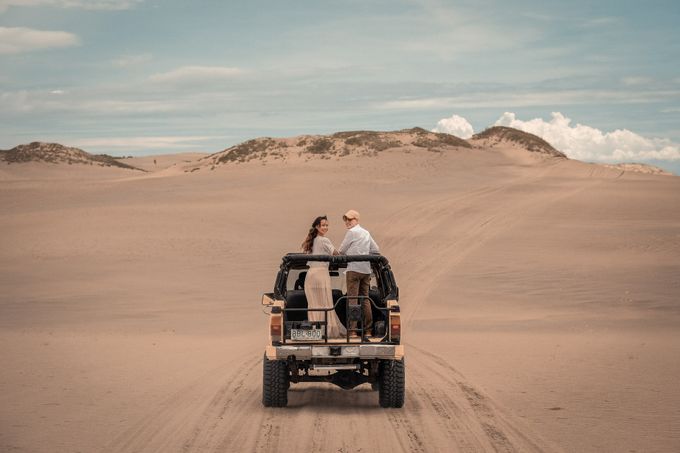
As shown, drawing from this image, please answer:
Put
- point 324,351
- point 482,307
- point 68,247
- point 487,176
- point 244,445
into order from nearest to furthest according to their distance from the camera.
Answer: point 244,445 < point 324,351 < point 482,307 < point 68,247 < point 487,176

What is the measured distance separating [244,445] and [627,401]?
4.75 m

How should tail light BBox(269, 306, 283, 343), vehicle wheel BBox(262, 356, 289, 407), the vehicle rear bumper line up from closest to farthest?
1. the vehicle rear bumper
2. tail light BBox(269, 306, 283, 343)
3. vehicle wheel BBox(262, 356, 289, 407)

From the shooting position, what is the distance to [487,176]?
49.2m

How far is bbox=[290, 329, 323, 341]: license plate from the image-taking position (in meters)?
9.58

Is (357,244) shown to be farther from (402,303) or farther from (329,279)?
(402,303)

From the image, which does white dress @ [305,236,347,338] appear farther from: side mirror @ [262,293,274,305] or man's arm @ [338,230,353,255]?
man's arm @ [338,230,353,255]

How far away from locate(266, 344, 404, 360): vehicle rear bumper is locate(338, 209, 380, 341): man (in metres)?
0.19

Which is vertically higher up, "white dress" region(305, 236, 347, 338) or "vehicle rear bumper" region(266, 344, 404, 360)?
"white dress" region(305, 236, 347, 338)

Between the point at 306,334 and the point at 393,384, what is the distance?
1.10 m

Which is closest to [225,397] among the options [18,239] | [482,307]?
[482,307]

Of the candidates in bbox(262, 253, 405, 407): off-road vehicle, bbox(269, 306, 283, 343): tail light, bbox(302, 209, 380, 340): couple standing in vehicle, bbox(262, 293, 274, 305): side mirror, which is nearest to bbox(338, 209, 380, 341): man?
bbox(302, 209, 380, 340): couple standing in vehicle

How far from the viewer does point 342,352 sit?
9461 millimetres

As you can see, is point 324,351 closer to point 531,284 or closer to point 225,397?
point 225,397

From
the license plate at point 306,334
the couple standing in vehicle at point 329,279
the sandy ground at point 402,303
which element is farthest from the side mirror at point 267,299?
the sandy ground at point 402,303
